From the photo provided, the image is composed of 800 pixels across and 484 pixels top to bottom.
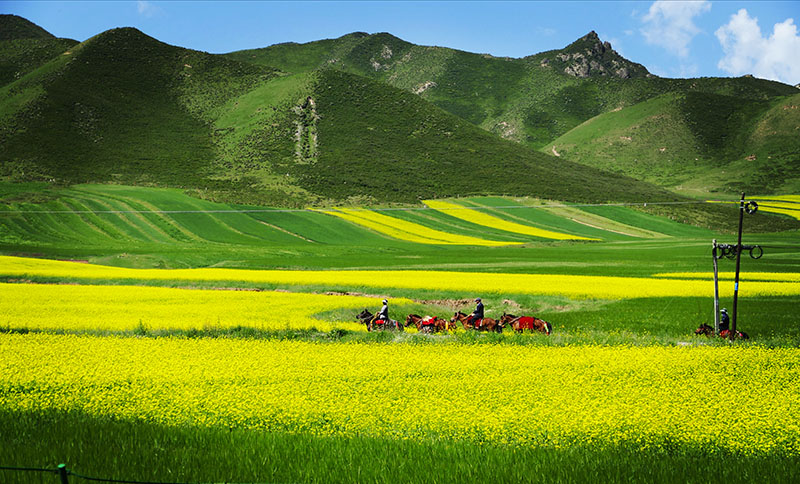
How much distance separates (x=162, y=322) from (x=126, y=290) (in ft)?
41.5

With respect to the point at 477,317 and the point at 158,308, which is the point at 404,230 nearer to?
the point at 158,308

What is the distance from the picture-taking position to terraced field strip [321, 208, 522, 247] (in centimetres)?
9081

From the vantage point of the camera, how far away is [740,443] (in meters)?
10.9

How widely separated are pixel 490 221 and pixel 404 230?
65.0 feet

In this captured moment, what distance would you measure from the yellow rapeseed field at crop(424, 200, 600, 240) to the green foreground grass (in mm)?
90239

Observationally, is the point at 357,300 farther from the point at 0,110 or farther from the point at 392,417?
the point at 0,110

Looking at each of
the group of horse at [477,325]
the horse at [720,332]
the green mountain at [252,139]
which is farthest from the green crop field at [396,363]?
the green mountain at [252,139]

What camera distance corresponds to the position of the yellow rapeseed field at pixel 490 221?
331 ft

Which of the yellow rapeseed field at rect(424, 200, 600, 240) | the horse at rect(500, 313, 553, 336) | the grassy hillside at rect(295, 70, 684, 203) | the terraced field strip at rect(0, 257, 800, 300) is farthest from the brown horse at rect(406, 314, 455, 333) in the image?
the grassy hillside at rect(295, 70, 684, 203)

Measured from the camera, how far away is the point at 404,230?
9900cm

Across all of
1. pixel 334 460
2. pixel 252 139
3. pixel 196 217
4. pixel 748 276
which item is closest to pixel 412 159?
pixel 252 139

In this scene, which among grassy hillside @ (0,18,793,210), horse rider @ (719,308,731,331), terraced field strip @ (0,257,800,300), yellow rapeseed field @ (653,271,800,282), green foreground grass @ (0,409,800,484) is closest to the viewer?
green foreground grass @ (0,409,800,484)

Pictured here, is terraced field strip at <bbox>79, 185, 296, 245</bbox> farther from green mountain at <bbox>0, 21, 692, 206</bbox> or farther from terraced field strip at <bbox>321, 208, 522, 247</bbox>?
terraced field strip at <bbox>321, 208, 522, 247</bbox>

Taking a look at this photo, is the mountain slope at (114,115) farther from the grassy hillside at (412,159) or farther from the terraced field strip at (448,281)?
the terraced field strip at (448,281)
